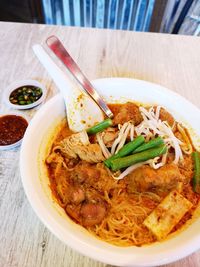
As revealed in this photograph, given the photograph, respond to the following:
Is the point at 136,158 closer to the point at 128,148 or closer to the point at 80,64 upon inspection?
the point at 128,148

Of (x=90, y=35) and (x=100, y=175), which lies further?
(x=90, y=35)

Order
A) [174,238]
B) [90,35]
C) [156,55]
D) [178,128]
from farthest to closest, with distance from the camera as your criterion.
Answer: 1. [90,35]
2. [156,55]
3. [178,128]
4. [174,238]

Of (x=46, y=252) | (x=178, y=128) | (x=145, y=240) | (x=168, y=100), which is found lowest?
(x=46, y=252)

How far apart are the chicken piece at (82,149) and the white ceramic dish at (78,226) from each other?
0.34ft

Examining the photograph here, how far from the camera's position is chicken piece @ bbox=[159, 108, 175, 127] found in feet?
3.86

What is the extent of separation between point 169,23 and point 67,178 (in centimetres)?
228

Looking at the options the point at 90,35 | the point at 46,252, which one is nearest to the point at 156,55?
the point at 90,35

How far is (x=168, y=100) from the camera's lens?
121 centimetres

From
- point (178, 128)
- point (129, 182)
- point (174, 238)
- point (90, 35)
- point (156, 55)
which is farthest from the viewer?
point (90, 35)

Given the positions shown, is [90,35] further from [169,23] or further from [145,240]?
[145,240]

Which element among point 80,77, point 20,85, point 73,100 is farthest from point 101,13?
point 73,100

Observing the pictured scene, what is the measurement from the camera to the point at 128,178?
1.01 meters

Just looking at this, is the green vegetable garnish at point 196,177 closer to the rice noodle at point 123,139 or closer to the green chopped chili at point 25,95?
the rice noodle at point 123,139

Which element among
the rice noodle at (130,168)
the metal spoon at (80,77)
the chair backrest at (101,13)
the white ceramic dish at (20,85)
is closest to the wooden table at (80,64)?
the white ceramic dish at (20,85)
